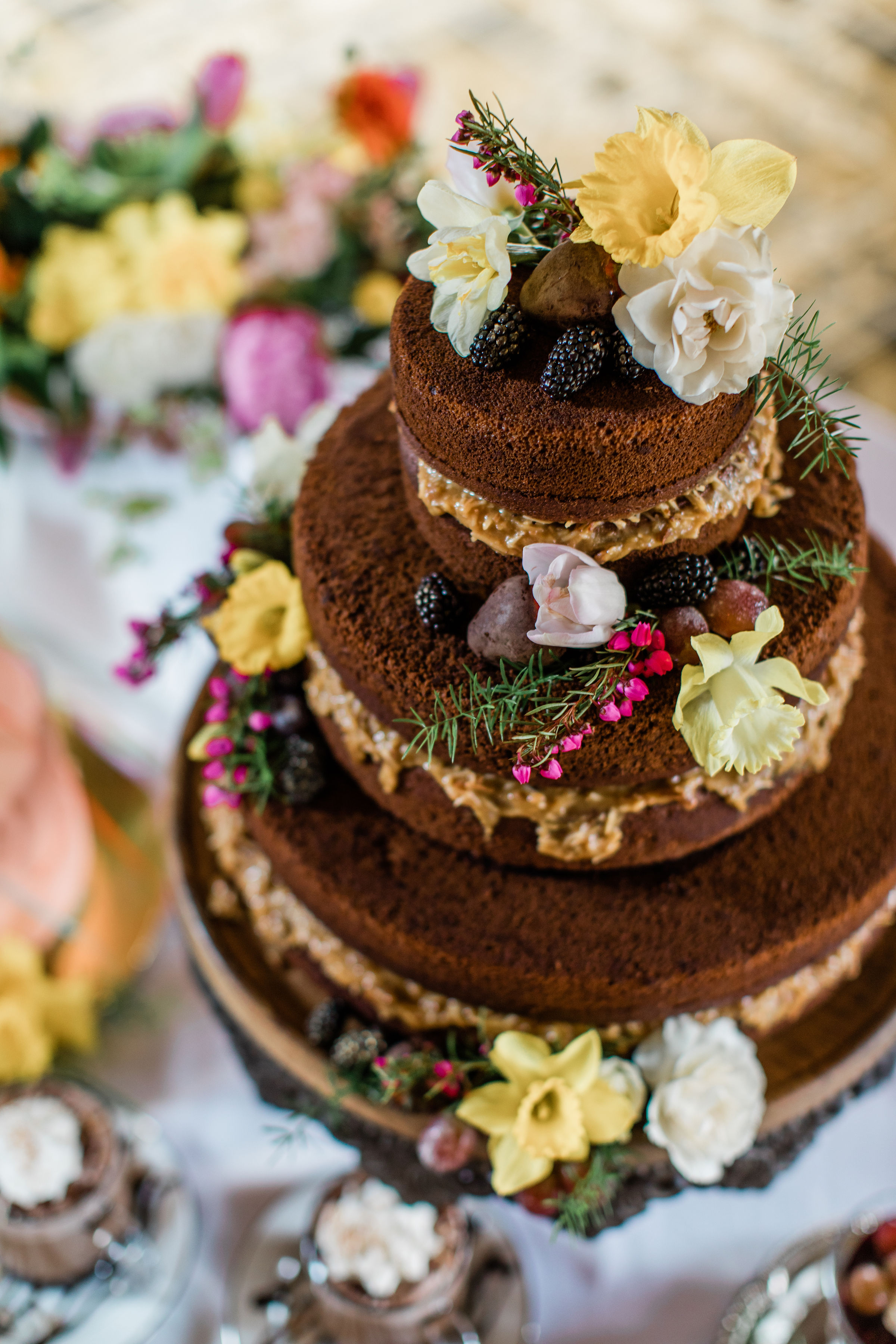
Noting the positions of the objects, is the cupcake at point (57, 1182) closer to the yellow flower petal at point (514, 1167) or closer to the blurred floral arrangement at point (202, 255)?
the yellow flower petal at point (514, 1167)

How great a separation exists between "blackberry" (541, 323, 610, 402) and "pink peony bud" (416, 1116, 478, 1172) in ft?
2.65

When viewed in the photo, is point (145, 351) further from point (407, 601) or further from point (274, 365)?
point (407, 601)

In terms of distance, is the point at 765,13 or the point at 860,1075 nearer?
the point at 860,1075

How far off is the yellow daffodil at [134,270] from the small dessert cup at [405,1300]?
5.31 feet

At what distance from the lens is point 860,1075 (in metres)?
1.43

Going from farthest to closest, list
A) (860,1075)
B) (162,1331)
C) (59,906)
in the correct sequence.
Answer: (59,906) → (162,1331) → (860,1075)

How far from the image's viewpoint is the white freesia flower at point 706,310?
0.96m

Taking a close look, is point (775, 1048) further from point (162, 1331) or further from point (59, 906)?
point (59, 906)

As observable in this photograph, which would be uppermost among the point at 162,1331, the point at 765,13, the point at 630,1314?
the point at 765,13

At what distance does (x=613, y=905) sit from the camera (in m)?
1.29

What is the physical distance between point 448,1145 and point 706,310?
3.01ft

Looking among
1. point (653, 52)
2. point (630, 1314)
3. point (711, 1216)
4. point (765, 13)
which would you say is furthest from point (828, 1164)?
point (765, 13)

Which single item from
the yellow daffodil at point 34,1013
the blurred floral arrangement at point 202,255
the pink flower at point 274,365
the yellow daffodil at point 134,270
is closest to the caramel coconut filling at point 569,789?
the yellow daffodil at point 34,1013

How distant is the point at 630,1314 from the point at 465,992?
0.77 m
